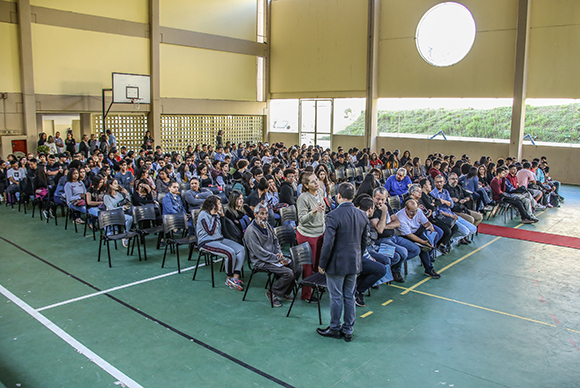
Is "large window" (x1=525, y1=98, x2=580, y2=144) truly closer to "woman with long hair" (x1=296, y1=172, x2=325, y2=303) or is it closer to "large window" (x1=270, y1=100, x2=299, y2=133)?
"large window" (x1=270, y1=100, x2=299, y2=133)

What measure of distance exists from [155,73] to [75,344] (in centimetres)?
1699

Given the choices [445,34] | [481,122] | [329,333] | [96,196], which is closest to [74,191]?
[96,196]

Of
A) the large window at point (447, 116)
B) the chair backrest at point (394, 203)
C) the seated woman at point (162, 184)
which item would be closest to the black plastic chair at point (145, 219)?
the seated woman at point (162, 184)

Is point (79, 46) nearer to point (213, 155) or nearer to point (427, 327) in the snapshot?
point (213, 155)

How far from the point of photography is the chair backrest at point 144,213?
8703 mm

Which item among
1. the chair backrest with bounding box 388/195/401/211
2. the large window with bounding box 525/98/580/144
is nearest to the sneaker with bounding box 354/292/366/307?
the chair backrest with bounding box 388/195/401/211

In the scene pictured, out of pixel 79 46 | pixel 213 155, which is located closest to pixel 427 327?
pixel 213 155

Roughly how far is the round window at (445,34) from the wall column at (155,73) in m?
11.4

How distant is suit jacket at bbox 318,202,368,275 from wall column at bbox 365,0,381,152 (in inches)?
696

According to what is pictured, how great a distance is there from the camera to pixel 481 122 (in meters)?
19.7

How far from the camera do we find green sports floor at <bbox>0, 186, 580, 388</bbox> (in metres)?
4.72

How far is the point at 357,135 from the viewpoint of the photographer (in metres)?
23.1

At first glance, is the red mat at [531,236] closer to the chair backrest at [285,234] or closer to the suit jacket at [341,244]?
the chair backrest at [285,234]

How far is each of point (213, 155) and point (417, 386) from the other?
13.5 meters
